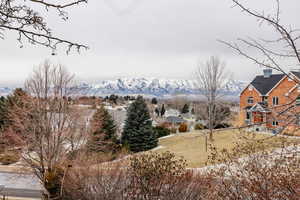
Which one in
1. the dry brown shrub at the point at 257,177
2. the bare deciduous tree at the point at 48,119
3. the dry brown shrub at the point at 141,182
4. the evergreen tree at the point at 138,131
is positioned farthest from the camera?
the evergreen tree at the point at 138,131

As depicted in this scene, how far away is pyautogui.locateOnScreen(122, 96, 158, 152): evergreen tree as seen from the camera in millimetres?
25641

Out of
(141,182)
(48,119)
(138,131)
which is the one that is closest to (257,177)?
(141,182)

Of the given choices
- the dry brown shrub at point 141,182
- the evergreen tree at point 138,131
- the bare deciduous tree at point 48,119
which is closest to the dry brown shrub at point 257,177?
the dry brown shrub at point 141,182

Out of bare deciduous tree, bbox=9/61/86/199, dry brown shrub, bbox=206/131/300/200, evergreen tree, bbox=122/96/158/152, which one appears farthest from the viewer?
evergreen tree, bbox=122/96/158/152

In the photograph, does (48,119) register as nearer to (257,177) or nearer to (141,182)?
(141,182)

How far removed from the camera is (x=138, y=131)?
25.7 metres

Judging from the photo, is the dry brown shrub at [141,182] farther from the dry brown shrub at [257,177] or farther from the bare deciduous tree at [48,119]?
the bare deciduous tree at [48,119]

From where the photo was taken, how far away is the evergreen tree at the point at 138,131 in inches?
1009

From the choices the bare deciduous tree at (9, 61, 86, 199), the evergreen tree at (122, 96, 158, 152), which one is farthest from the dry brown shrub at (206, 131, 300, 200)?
the evergreen tree at (122, 96, 158, 152)

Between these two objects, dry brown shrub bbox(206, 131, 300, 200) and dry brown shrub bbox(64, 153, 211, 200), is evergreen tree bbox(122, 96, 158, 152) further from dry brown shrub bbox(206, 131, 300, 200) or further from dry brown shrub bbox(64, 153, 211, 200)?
dry brown shrub bbox(206, 131, 300, 200)

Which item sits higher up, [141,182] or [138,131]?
[141,182]

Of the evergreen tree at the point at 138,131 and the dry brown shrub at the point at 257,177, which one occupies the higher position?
the dry brown shrub at the point at 257,177

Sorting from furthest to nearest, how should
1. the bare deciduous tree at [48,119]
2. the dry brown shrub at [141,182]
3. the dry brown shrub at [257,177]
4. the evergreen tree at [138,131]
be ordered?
the evergreen tree at [138,131], the bare deciduous tree at [48,119], the dry brown shrub at [141,182], the dry brown shrub at [257,177]

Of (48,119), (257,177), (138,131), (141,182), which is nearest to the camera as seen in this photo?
(257,177)
